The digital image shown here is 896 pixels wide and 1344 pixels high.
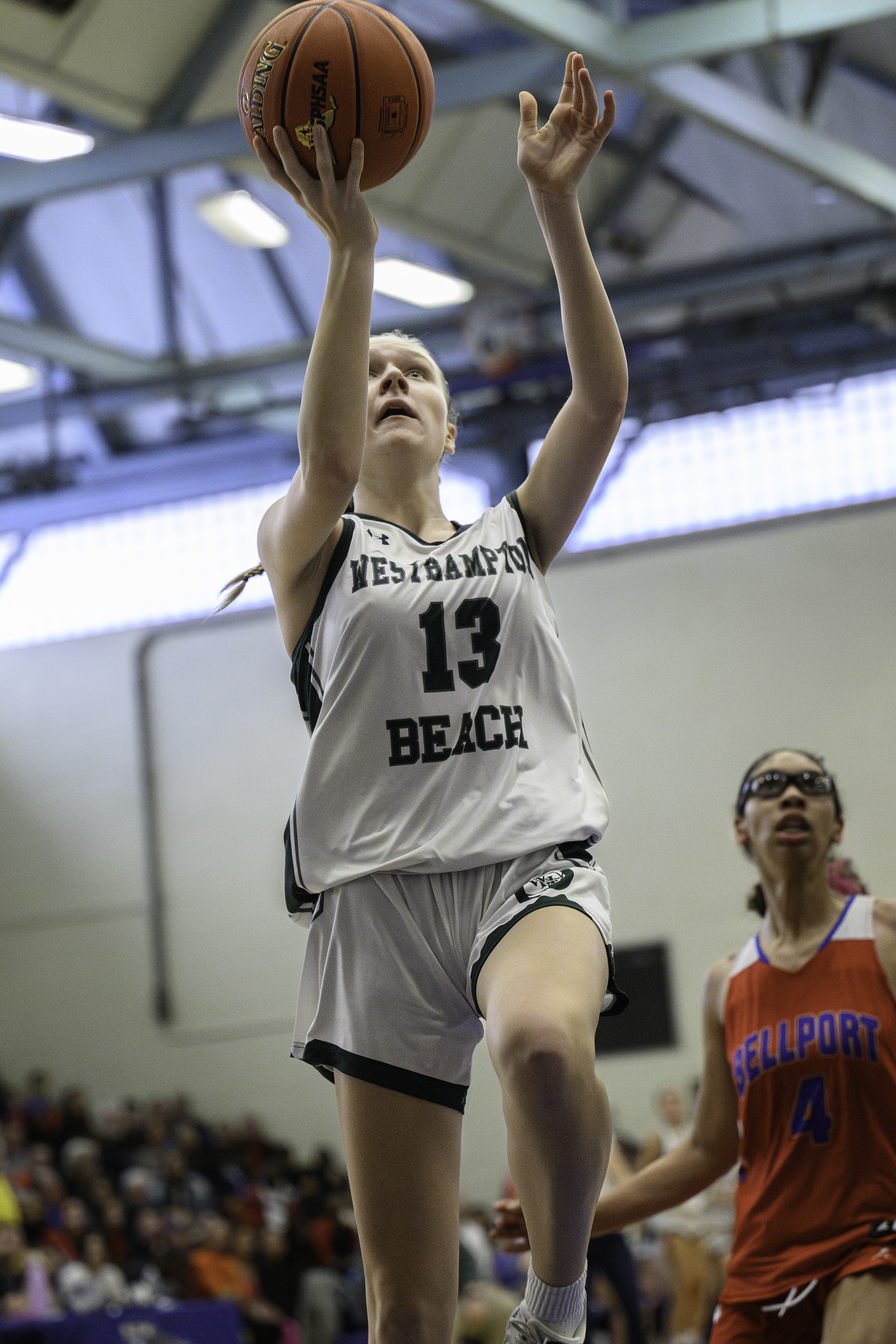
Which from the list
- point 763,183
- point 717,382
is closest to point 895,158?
point 763,183

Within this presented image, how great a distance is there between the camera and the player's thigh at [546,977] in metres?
2.67

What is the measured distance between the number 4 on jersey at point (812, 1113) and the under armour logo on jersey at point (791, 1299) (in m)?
0.34

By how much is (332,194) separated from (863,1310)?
265 centimetres

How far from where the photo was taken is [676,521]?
17906mm

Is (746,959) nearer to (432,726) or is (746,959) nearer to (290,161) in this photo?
(432,726)

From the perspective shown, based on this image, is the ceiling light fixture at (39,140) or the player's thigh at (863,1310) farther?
the ceiling light fixture at (39,140)

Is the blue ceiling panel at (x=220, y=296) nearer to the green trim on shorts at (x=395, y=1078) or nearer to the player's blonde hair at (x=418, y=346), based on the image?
the player's blonde hair at (x=418, y=346)

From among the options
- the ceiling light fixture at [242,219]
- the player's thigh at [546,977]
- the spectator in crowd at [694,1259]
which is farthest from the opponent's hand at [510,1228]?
the ceiling light fixture at [242,219]

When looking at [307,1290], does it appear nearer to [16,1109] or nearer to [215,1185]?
[215,1185]

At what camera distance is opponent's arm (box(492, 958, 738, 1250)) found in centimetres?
408

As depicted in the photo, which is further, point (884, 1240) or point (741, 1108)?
point (741, 1108)

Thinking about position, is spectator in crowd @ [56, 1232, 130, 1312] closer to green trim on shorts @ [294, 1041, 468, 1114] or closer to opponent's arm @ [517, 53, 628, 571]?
green trim on shorts @ [294, 1041, 468, 1114]

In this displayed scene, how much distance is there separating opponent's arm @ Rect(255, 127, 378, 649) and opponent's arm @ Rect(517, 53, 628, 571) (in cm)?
39

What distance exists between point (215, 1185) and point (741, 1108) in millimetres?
13446
